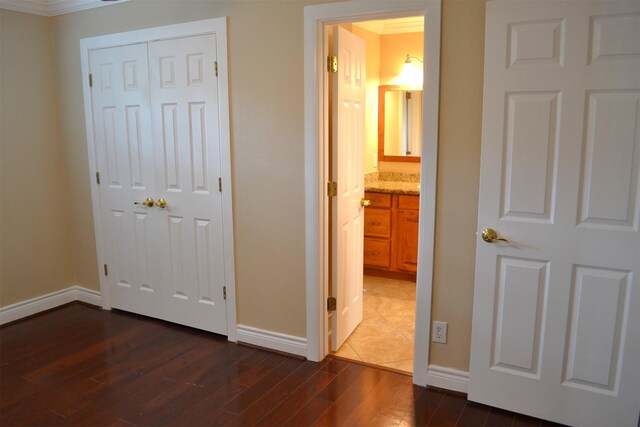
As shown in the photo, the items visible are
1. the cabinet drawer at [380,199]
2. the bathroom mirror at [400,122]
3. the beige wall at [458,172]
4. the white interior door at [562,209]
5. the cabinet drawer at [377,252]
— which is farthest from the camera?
the bathroom mirror at [400,122]

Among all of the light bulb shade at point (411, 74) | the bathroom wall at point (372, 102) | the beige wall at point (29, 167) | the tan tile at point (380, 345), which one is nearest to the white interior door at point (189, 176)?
the tan tile at point (380, 345)

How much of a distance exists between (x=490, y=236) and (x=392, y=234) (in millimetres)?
2228

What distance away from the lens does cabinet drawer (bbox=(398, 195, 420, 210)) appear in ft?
14.6

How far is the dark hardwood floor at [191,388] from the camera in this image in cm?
250

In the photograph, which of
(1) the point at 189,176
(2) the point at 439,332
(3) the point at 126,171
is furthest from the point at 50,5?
(2) the point at 439,332

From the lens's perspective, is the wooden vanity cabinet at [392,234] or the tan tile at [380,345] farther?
the wooden vanity cabinet at [392,234]

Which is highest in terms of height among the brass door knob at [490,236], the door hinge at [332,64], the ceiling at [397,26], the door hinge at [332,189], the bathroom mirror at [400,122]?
the ceiling at [397,26]

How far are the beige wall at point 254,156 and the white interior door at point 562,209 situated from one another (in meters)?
0.14

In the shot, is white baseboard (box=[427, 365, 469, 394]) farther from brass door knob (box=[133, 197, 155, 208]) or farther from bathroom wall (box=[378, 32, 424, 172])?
bathroom wall (box=[378, 32, 424, 172])

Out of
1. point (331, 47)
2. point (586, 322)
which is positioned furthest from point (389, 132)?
point (586, 322)

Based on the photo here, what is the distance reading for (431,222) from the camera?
2.61m

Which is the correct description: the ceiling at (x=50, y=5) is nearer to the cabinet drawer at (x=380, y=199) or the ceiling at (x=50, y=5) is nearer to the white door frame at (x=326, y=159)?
the white door frame at (x=326, y=159)

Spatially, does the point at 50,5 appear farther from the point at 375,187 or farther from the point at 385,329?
the point at 385,329

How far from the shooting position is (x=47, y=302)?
13.2 feet
